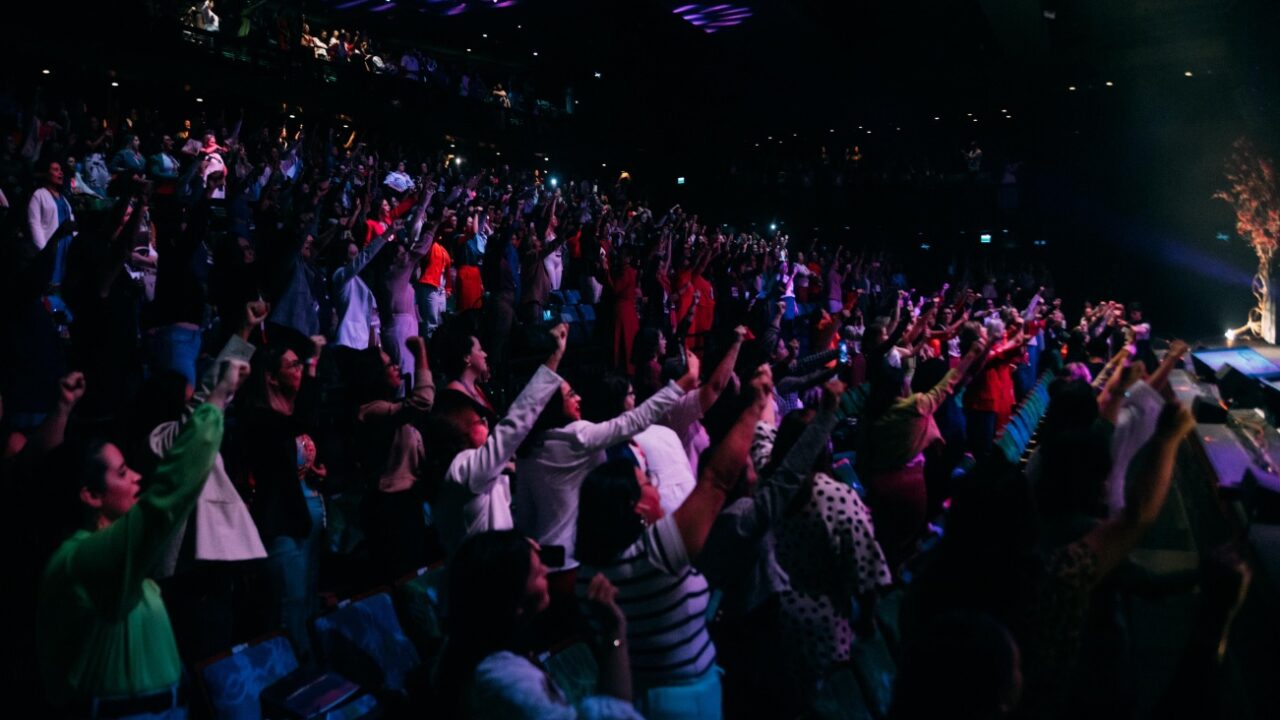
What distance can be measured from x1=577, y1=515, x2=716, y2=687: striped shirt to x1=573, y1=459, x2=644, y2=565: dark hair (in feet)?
0.10

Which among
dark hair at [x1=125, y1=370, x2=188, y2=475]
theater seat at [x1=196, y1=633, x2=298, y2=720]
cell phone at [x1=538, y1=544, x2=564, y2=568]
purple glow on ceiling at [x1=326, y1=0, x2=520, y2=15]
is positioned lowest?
theater seat at [x1=196, y1=633, x2=298, y2=720]

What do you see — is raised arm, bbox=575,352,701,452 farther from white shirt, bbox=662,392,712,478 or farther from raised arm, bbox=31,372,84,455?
raised arm, bbox=31,372,84,455

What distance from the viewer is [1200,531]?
385 centimetres

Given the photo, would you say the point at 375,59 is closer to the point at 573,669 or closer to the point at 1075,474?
the point at 573,669

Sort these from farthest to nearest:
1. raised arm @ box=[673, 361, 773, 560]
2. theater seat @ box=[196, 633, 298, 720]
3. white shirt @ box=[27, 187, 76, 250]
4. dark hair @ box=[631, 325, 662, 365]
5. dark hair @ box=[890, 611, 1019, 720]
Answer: white shirt @ box=[27, 187, 76, 250], dark hair @ box=[631, 325, 662, 365], theater seat @ box=[196, 633, 298, 720], raised arm @ box=[673, 361, 773, 560], dark hair @ box=[890, 611, 1019, 720]

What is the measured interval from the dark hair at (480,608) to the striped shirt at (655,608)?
428 millimetres

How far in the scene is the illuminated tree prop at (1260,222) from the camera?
13681mm

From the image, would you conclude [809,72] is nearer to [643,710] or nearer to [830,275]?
[830,275]

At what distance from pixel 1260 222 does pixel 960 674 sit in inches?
685

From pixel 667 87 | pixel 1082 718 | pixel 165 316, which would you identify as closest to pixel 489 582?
pixel 1082 718

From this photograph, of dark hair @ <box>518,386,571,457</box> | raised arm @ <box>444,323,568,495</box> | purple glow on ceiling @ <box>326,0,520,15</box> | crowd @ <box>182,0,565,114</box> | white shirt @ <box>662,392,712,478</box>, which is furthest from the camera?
purple glow on ceiling @ <box>326,0,520,15</box>

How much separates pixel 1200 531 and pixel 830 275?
10.1m

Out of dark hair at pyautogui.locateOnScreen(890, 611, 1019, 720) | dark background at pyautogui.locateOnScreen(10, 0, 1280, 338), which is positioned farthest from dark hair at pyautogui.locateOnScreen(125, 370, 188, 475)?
dark background at pyautogui.locateOnScreen(10, 0, 1280, 338)

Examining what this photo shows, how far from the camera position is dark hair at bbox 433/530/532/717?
6.16ft
